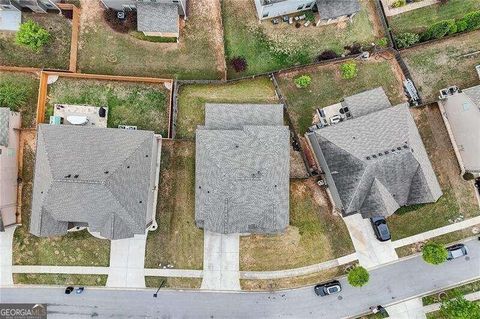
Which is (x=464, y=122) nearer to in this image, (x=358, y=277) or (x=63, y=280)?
(x=358, y=277)

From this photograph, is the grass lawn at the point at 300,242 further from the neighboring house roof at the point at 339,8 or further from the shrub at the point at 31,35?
the shrub at the point at 31,35

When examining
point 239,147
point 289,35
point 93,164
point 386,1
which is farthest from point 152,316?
point 386,1

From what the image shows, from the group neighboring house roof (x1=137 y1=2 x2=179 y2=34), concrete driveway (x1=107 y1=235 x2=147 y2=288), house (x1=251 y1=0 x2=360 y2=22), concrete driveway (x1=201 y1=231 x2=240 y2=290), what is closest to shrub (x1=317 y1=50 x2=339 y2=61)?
house (x1=251 y1=0 x2=360 y2=22)

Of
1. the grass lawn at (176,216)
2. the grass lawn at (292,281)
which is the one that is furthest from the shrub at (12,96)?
the grass lawn at (292,281)

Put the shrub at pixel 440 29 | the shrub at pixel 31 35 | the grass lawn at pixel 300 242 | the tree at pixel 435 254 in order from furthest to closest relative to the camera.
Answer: the shrub at pixel 440 29 → the grass lawn at pixel 300 242 → the shrub at pixel 31 35 → the tree at pixel 435 254

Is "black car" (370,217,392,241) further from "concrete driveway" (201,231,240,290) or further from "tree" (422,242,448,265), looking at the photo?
"concrete driveway" (201,231,240,290)
